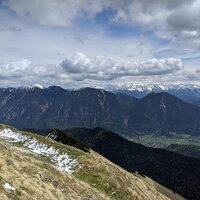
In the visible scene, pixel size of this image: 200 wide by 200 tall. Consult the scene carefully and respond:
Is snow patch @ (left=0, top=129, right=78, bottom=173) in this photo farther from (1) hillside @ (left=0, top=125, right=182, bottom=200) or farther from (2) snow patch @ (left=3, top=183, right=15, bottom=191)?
(2) snow patch @ (left=3, top=183, right=15, bottom=191)

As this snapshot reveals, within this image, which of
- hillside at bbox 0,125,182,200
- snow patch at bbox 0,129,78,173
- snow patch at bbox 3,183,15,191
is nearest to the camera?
snow patch at bbox 3,183,15,191

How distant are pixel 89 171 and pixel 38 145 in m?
29.1

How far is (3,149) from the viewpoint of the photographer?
60.7 m

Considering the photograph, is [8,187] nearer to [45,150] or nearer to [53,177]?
[53,177]

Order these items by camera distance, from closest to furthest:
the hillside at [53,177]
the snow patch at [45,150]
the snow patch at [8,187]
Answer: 1. the snow patch at [8,187]
2. the hillside at [53,177]
3. the snow patch at [45,150]

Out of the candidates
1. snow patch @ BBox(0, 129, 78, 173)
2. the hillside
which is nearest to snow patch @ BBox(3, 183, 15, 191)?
the hillside

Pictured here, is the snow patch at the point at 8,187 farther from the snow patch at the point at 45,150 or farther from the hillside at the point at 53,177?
the snow patch at the point at 45,150

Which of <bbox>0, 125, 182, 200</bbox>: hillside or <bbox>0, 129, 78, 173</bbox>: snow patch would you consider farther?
<bbox>0, 129, 78, 173</bbox>: snow patch

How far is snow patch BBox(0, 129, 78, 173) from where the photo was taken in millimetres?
77062

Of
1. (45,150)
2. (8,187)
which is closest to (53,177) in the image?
(8,187)

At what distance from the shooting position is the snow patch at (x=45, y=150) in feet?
253

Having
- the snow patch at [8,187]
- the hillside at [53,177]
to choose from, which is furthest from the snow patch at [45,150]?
the snow patch at [8,187]

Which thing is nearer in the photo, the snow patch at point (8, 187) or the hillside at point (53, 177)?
the snow patch at point (8, 187)

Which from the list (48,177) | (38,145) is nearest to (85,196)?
(48,177)
